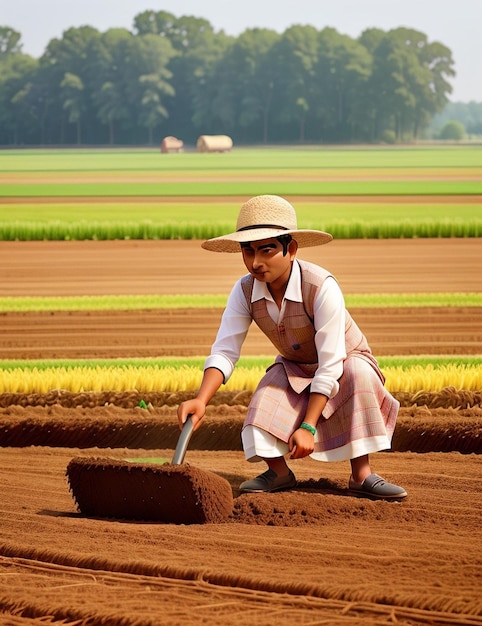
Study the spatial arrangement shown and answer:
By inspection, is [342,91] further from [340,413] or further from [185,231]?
[340,413]

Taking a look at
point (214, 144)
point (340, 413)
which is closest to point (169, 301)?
point (340, 413)

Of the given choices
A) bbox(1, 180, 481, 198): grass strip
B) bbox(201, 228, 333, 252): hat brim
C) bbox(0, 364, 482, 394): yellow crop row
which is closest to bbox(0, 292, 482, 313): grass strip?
bbox(0, 364, 482, 394): yellow crop row

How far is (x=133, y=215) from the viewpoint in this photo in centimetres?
3016

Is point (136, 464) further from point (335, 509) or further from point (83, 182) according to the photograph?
point (83, 182)

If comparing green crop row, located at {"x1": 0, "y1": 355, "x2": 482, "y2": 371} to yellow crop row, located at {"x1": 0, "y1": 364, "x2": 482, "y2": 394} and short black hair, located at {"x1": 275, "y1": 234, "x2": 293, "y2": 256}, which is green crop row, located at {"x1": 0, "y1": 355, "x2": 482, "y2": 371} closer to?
yellow crop row, located at {"x1": 0, "y1": 364, "x2": 482, "y2": 394}

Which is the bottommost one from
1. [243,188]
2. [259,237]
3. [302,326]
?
[243,188]

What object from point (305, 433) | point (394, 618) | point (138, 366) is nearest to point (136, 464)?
point (305, 433)

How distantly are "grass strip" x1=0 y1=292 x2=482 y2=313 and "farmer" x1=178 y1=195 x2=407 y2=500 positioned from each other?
824 centimetres

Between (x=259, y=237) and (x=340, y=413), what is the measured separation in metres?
0.90

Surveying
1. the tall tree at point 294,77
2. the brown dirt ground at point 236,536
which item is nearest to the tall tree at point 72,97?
the tall tree at point 294,77

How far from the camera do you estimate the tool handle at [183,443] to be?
521 centimetres

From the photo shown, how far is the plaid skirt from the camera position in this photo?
18.0 feet

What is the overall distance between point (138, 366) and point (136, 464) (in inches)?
180

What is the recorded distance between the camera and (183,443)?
525 centimetres
